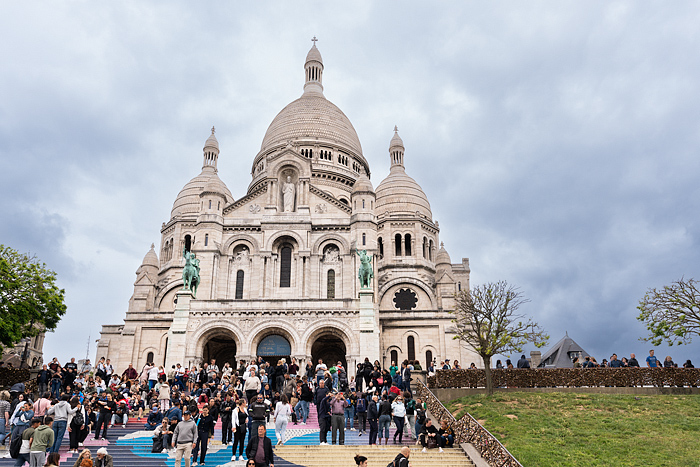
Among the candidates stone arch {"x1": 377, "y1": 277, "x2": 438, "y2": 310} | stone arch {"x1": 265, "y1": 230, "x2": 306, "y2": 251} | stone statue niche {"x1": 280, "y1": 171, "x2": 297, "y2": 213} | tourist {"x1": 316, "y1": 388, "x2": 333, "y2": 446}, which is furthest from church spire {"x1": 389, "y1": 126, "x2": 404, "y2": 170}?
tourist {"x1": 316, "y1": 388, "x2": 333, "y2": 446}

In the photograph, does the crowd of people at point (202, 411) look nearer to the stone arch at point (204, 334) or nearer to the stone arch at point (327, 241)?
the stone arch at point (204, 334)

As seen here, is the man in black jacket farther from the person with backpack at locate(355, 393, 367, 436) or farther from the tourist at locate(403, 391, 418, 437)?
the tourist at locate(403, 391, 418, 437)

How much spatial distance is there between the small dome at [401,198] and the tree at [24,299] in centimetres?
3019

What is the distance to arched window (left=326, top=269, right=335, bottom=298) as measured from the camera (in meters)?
40.6

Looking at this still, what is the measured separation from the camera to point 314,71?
236 ft

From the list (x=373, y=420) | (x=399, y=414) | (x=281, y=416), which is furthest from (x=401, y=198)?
(x=281, y=416)

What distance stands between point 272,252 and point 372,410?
2404 cm

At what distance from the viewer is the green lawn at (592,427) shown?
16.7 metres

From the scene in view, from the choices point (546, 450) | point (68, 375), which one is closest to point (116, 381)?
point (68, 375)

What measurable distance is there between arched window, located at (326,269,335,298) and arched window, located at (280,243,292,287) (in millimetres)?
2648

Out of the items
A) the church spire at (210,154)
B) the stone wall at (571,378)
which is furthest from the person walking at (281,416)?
the church spire at (210,154)

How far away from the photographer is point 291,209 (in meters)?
43.2

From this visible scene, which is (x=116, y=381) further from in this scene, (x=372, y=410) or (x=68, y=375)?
(x=372, y=410)

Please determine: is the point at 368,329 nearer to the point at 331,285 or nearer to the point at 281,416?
the point at 331,285
